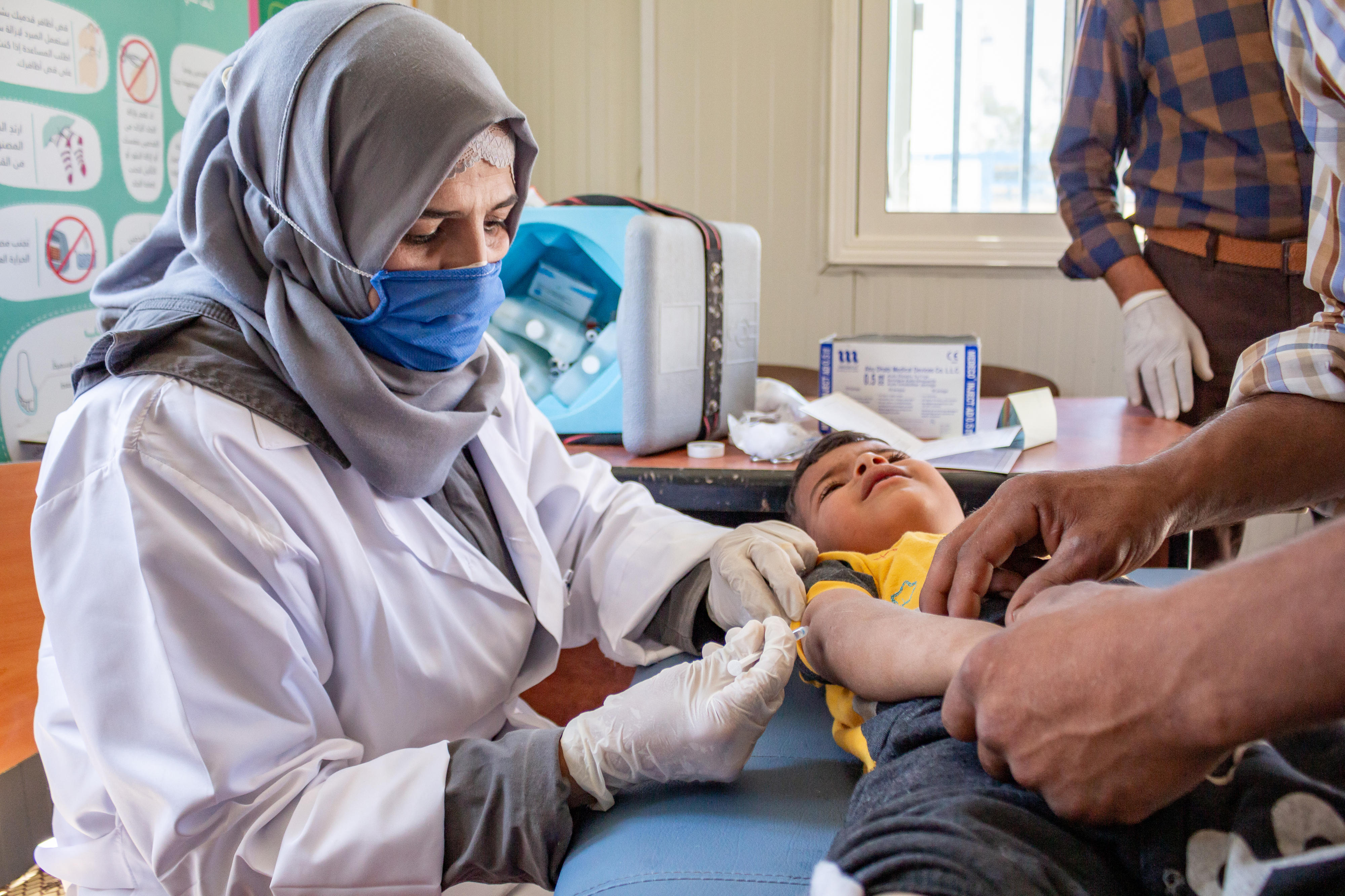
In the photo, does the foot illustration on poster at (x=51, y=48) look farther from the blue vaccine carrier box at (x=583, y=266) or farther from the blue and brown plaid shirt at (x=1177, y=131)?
the blue and brown plaid shirt at (x=1177, y=131)

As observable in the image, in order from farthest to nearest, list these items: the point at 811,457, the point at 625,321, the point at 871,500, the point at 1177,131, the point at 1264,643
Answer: the point at 1177,131 → the point at 625,321 → the point at 811,457 → the point at 871,500 → the point at 1264,643

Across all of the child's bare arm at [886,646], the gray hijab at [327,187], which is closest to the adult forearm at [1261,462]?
the child's bare arm at [886,646]

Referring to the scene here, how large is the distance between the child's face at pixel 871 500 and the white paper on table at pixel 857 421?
0.67 feet

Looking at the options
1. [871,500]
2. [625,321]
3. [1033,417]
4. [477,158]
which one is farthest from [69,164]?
[1033,417]

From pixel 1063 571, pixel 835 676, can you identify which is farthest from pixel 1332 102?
pixel 835 676

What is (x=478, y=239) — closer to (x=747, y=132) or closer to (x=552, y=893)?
(x=552, y=893)

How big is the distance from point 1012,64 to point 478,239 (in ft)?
11.0

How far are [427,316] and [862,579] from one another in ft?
2.60

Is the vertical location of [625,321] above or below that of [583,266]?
below

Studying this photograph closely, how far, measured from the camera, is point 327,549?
1.18m

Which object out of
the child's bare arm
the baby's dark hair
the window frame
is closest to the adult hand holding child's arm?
the child's bare arm

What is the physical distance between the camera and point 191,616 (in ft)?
3.30

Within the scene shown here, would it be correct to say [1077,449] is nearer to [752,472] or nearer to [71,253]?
[752,472]

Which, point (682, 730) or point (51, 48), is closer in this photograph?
point (682, 730)
